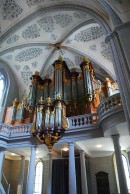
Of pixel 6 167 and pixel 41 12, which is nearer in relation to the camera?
pixel 41 12

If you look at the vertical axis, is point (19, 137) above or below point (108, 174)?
above

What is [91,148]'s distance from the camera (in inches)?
393

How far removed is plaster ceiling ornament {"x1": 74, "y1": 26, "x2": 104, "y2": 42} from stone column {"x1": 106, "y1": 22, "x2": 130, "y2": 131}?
539cm

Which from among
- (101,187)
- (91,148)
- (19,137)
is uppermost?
(19,137)

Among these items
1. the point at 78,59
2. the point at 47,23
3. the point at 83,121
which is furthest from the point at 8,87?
the point at 83,121

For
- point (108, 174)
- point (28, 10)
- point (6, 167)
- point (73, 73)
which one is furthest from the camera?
point (6, 167)

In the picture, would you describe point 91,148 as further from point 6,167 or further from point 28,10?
point 28,10

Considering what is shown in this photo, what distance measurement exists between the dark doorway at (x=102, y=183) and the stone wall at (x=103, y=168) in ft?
0.65

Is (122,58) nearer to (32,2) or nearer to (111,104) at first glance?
(111,104)

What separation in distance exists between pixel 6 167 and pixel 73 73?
946 cm

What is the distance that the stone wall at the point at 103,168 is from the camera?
1053 centimetres

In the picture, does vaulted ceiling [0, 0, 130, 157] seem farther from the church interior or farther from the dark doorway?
the dark doorway

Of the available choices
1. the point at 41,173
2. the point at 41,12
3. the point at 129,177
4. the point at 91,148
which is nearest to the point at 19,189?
the point at 41,173

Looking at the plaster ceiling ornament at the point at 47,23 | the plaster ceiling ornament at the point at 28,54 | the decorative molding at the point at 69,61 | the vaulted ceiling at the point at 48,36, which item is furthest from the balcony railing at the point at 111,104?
the plaster ceiling ornament at the point at 28,54
